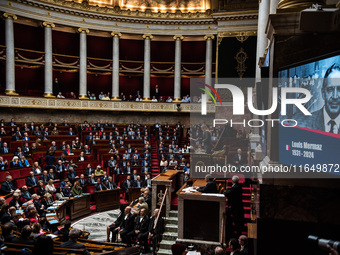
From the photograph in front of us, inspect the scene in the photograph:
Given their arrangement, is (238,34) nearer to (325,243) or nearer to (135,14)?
(135,14)

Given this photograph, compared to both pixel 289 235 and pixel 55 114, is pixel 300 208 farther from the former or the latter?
pixel 55 114

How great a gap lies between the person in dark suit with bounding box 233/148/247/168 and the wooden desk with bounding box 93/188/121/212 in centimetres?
545

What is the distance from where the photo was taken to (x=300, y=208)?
12.1 ft

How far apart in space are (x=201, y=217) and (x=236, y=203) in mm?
1037

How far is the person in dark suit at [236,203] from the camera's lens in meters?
6.35

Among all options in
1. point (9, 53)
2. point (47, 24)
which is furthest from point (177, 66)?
point (9, 53)

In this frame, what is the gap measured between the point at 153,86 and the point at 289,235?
75.4 ft

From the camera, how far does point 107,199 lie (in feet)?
38.6

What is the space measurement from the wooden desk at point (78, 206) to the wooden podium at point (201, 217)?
4872 mm

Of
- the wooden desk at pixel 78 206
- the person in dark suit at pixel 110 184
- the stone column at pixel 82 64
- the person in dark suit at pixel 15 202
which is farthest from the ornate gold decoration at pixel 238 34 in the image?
the person in dark suit at pixel 15 202

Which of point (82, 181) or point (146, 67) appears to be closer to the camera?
point (82, 181)

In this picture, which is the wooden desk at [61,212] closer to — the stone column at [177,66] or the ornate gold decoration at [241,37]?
the stone column at [177,66]

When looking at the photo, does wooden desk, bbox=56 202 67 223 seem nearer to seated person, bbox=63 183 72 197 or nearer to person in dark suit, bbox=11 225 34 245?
seated person, bbox=63 183 72 197

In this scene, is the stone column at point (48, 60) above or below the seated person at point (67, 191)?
above
